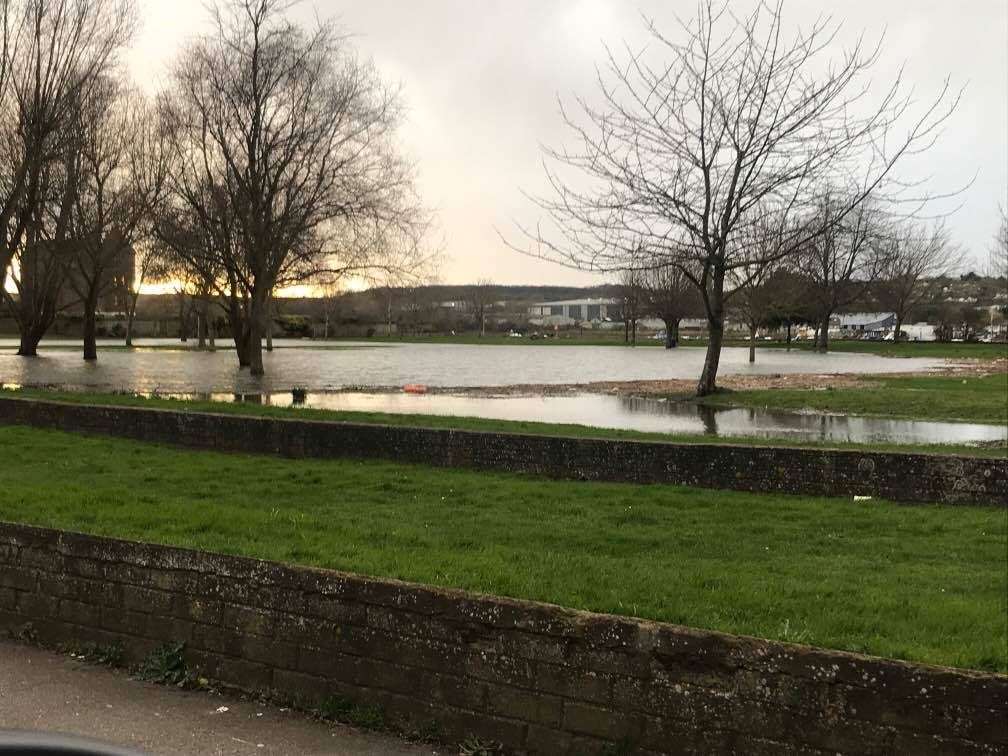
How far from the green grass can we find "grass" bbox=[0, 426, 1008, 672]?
10855 mm

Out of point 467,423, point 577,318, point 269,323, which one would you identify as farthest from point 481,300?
point 467,423

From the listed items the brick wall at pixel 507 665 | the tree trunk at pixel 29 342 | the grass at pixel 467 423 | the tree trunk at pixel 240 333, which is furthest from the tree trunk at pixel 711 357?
the tree trunk at pixel 29 342

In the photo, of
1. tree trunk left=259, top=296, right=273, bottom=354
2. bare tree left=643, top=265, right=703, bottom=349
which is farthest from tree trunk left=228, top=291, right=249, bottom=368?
bare tree left=643, top=265, right=703, bottom=349

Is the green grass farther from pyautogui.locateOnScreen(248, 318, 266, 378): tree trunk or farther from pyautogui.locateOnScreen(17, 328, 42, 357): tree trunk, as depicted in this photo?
pyautogui.locateOnScreen(17, 328, 42, 357): tree trunk

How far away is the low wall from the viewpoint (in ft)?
28.5

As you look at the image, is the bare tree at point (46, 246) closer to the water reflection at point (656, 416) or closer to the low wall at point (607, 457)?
the water reflection at point (656, 416)

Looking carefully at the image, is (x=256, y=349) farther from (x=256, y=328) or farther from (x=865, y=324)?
(x=865, y=324)

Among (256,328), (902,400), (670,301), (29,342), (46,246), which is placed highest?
(46,246)

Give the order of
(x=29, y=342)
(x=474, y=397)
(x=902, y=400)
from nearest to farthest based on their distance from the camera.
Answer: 1. (x=902, y=400)
2. (x=474, y=397)
3. (x=29, y=342)

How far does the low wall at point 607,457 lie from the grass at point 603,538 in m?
0.35

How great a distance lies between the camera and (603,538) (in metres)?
6.97

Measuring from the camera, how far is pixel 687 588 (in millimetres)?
5301

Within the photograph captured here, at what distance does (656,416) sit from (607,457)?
28.6ft

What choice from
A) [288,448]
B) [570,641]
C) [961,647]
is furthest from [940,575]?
[288,448]
